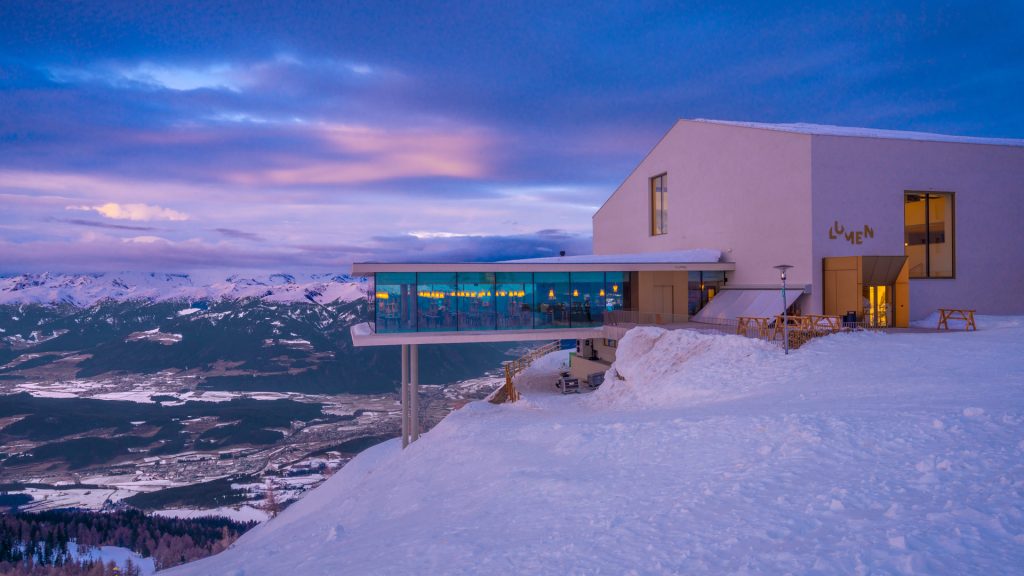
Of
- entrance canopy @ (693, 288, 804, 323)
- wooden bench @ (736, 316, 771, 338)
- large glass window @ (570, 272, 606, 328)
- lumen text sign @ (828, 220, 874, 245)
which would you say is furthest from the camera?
large glass window @ (570, 272, 606, 328)

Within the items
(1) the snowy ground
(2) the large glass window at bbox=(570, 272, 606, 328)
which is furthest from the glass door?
(2) the large glass window at bbox=(570, 272, 606, 328)

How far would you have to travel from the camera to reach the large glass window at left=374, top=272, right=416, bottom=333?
27.7m

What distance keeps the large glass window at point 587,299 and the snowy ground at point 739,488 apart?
1338 cm

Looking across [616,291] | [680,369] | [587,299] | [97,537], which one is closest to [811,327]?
[680,369]

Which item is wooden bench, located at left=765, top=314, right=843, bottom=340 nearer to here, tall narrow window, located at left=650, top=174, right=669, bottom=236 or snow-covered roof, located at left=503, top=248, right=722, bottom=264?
snow-covered roof, located at left=503, top=248, right=722, bottom=264

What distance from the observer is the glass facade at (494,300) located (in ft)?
92.3

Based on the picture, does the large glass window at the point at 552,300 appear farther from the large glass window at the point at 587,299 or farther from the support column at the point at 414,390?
the support column at the point at 414,390

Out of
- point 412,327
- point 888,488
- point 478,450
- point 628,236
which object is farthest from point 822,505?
point 628,236

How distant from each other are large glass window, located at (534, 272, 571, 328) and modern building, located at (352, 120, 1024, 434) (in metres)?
0.06

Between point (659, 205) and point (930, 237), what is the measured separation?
52.3 feet

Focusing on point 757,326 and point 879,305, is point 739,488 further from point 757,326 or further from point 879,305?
point 879,305

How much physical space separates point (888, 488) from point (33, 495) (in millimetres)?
150875

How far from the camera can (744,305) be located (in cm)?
3094

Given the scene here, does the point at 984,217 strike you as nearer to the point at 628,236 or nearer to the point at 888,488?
the point at 628,236
